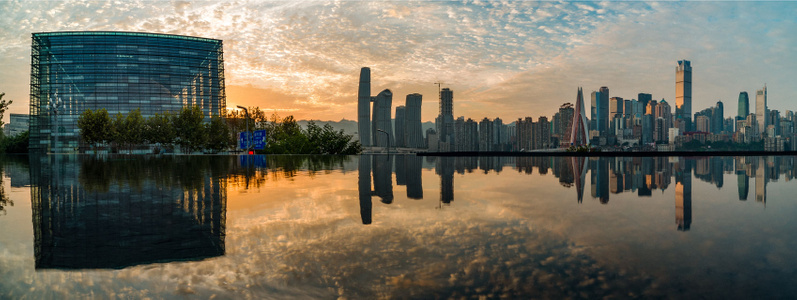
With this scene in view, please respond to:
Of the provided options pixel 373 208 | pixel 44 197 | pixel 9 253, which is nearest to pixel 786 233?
pixel 373 208

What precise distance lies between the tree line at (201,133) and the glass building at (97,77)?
111 ft

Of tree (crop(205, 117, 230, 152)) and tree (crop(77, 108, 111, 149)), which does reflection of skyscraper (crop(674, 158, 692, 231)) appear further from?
tree (crop(77, 108, 111, 149))

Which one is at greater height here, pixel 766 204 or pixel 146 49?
pixel 146 49

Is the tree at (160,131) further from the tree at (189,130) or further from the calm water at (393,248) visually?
A: the calm water at (393,248)

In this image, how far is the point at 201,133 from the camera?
81312mm

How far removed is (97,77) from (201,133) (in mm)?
55927

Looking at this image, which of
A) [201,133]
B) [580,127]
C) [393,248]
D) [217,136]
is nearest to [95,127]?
[201,133]

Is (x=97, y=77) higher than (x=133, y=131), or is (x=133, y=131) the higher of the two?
(x=97, y=77)

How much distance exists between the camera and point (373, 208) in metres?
10.5

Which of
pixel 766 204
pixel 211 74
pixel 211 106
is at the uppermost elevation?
pixel 211 74

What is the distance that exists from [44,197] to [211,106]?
402 feet

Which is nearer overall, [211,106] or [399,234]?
[399,234]

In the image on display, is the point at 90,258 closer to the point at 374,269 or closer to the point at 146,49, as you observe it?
the point at 374,269

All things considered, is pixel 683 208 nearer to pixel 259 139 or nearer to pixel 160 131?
pixel 259 139
